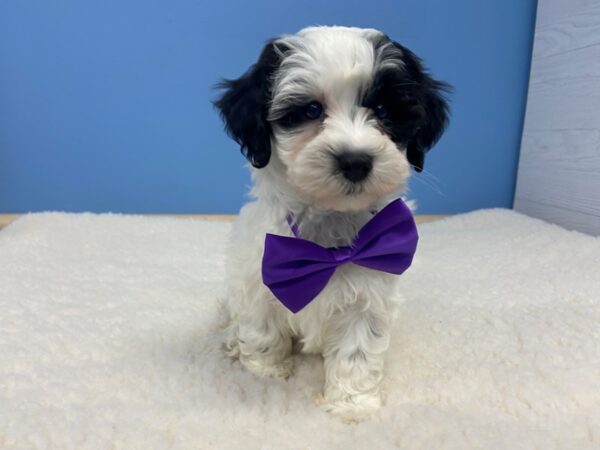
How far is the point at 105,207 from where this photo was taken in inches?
119

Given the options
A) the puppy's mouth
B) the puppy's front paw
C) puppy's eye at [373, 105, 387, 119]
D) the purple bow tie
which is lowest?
the puppy's front paw

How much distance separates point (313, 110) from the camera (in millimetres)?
1168

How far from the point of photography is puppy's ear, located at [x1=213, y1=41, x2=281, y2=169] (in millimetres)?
1172

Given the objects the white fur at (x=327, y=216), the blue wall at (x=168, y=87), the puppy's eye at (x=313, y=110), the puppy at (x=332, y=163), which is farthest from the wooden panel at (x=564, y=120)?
the puppy's eye at (x=313, y=110)

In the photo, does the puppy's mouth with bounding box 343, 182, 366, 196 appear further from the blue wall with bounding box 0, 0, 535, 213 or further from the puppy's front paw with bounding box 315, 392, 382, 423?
the blue wall with bounding box 0, 0, 535, 213

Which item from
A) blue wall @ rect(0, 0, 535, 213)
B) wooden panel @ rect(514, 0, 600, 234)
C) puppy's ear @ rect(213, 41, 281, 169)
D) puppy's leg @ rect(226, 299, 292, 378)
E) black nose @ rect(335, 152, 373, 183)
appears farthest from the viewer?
blue wall @ rect(0, 0, 535, 213)

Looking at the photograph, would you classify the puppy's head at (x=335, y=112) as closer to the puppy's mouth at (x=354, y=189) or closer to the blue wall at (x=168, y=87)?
the puppy's mouth at (x=354, y=189)

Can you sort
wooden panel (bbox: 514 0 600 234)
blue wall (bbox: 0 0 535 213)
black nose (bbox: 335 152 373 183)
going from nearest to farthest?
black nose (bbox: 335 152 373 183)
wooden panel (bbox: 514 0 600 234)
blue wall (bbox: 0 0 535 213)

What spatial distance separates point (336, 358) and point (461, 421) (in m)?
0.32

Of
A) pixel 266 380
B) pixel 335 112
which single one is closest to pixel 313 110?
pixel 335 112

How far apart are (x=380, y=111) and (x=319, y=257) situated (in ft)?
1.19

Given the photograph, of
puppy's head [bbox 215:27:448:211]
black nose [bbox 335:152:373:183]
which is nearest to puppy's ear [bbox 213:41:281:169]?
puppy's head [bbox 215:27:448:211]

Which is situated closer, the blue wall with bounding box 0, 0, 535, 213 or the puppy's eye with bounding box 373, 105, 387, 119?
the puppy's eye with bounding box 373, 105, 387, 119

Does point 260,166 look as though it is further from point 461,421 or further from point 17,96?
point 17,96
